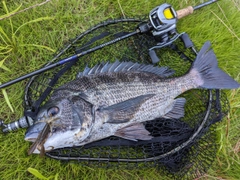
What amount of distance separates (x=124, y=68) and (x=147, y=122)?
0.54 metres

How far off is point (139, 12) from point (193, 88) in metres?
1.03

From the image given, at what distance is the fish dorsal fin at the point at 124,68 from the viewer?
2812mm

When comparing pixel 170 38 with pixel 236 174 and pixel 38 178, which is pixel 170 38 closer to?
pixel 236 174

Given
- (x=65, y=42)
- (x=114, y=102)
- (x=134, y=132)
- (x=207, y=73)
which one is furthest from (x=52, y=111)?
(x=207, y=73)

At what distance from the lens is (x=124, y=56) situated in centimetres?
330

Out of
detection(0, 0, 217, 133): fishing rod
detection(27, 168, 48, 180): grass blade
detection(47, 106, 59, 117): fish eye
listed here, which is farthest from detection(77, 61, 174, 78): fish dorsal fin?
detection(27, 168, 48, 180): grass blade

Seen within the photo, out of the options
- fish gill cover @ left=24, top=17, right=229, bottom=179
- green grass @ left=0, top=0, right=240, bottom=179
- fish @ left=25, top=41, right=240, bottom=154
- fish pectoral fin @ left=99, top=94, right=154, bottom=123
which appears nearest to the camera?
fish @ left=25, top=41, right=240, bottom=154

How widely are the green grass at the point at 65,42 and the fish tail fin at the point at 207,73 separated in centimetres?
50

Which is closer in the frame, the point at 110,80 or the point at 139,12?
the point at 110,80

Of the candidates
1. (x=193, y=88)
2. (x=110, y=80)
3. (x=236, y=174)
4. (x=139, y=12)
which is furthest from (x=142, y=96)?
(x=236, y=174)

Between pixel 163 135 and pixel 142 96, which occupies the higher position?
pixel 142 96

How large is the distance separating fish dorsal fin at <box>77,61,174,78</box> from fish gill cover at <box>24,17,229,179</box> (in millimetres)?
275

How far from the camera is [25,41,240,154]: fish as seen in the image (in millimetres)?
2455

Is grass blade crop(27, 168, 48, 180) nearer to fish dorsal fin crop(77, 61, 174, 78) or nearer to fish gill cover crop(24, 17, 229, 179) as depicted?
fish gill cover crop(24, 17, 229, 179)
